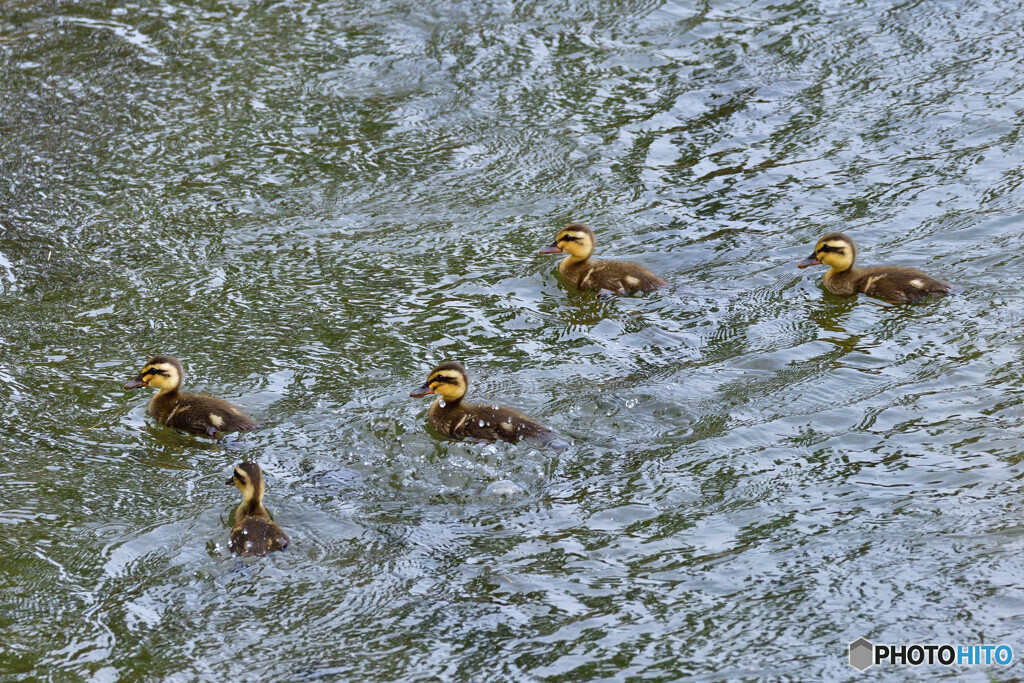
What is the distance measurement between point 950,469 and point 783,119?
4.72 m

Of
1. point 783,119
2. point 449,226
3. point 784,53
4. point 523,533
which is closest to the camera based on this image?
point 523,533

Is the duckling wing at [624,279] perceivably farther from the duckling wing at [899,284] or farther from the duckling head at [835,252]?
the duckling wing at [899,284]

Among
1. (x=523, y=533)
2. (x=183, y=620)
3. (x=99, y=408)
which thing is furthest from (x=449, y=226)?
(x=183, y=620)

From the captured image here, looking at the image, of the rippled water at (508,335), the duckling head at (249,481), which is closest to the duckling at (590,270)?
the rippled water at (508,335)

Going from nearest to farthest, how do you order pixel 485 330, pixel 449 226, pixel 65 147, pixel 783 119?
1. pixel 485 330
2. pixel 449 226
3. pixel 65 147
4. pixel 783 119

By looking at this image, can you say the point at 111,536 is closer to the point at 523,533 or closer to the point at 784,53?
the point at 523,533

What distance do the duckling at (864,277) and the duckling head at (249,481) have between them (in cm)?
381

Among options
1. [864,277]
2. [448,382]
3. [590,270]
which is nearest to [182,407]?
[448,382]

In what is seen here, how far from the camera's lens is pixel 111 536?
5355 millimetres

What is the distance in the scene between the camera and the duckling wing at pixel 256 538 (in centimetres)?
514

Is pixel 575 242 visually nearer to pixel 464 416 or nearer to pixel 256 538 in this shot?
→ pixel 464 416

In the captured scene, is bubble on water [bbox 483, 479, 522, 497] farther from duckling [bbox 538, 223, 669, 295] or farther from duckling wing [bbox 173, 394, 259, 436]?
duckling [bbox 538, 223, 669, 295]

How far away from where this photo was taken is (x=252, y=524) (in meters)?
5.20

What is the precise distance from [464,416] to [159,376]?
1.63 m
